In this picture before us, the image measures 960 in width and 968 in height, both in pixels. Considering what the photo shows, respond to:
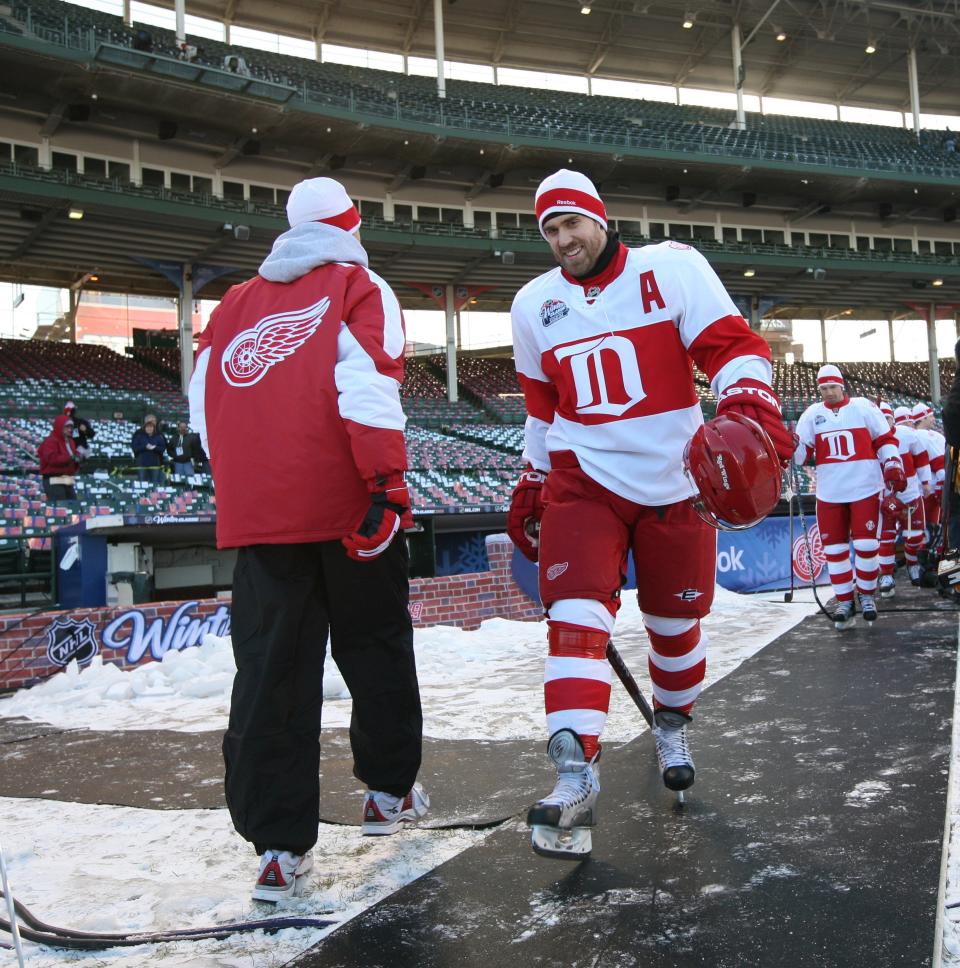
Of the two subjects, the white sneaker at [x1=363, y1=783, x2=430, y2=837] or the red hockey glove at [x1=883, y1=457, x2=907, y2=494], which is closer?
the white sneaker at [x1=363, y1=783, x2=430, y2=837]

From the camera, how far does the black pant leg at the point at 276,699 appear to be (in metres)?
2.21

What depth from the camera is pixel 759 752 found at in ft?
9.83

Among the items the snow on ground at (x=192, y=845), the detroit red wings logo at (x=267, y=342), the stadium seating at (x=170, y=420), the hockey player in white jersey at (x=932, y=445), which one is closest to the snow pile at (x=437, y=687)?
the snow on ground at (x=192, y=845)

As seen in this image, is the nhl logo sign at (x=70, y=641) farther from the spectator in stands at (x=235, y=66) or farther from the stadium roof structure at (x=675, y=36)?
the stadium roof structure at (x=675, y=36)

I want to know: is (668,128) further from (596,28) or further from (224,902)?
(224,902)

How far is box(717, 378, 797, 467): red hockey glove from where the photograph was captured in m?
2.27

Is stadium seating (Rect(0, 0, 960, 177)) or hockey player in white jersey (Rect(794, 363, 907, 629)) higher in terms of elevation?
stadium seating (Rect(0, 0, 960, 177))

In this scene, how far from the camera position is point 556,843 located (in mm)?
2020

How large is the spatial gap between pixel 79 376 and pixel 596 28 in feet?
78.6

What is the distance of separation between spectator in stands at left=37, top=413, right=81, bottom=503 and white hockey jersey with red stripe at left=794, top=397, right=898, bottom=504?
8.79 meters

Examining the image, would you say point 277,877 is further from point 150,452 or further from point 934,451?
point 150,452

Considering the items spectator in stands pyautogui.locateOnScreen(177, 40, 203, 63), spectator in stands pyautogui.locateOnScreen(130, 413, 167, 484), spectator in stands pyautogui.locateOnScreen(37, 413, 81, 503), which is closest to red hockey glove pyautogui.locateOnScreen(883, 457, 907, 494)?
spectator in stands pyautogui.locateOnScreen(37, 413, 81, 503)

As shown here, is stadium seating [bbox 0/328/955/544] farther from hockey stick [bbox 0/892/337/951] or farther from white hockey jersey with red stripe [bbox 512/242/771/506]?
white hockey jersey with red stripe [bbox 512/242/771/506]

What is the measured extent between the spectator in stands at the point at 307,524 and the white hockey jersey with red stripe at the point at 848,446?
5291mm
